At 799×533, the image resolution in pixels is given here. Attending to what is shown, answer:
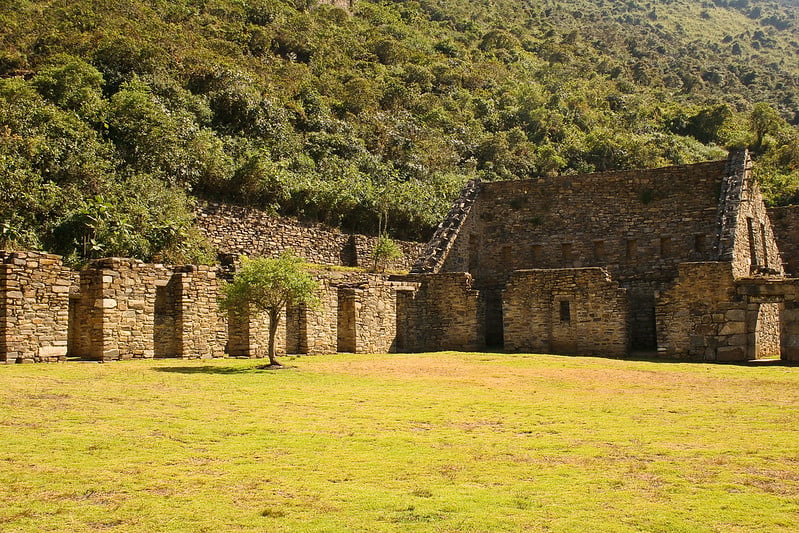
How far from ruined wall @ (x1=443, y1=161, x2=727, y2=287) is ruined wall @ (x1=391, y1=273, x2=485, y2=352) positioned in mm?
2981

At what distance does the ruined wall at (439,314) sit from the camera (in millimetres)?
27875

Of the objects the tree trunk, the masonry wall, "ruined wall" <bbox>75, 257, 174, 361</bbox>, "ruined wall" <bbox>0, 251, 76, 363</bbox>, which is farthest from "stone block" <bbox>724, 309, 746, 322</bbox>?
"ruined wall" <bbox>0, 251, 76, 363</bbox>

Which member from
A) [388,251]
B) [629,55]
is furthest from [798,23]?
[388,251]

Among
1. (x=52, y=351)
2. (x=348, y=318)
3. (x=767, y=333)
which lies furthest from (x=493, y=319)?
(x=52, y=351)

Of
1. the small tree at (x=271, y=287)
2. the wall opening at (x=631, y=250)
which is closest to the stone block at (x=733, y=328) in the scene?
the wall opening at (x=631, y=250)

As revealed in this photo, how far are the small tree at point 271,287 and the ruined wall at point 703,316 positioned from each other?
35.6ft

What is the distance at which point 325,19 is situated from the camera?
246 feet

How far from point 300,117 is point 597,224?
21233 mm

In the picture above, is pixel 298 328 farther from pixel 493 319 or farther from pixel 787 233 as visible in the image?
pixel 787 233

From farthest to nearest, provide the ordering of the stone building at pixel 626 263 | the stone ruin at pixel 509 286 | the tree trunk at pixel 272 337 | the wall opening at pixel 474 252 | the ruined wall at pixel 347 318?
the wall opening at pixel 474 252 < the ruined wall at pixel 347 318 < the stone building at pixel 626 263 < the tree trunk at pixel 272 337 < the stone ruin at pixel 509 286

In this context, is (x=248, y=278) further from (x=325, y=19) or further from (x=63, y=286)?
(x=325, y=19)

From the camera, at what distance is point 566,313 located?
85.7ft

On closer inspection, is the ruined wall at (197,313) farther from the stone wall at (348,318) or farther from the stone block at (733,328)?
the stone block at (733,328)

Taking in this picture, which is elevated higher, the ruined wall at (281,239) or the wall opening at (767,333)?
the ruined wall at (281,239)
